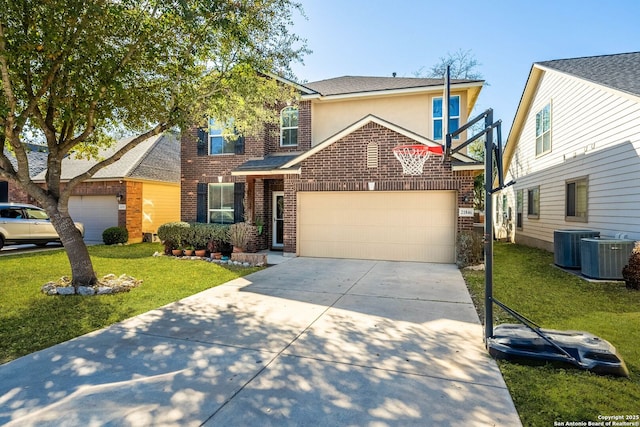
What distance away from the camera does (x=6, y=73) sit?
564cm

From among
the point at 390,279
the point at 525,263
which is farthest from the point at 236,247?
the point at 525,263

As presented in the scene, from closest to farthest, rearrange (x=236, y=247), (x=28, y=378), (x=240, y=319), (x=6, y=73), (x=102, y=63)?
(x=28, y=378) < (x=240, y=319) < (x=6, y=73) < (x=102, y=63) < (x=236, y=247)

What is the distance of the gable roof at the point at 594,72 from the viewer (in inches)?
346

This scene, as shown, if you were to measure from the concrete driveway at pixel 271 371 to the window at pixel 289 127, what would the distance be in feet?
28.2

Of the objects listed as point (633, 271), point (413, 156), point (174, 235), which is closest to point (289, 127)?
point (413, 156)

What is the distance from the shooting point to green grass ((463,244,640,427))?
292 cm

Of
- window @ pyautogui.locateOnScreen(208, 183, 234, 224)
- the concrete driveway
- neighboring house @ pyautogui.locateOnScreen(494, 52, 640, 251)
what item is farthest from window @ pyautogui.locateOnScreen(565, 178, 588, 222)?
window @ pyautogui.locateOnScreen(208, 183, 234, 224)

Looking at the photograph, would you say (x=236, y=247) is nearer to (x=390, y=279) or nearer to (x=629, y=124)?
(x=390, y=279)

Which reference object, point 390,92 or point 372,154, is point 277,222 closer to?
point 372,154

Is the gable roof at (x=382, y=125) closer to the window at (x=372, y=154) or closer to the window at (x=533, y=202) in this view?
the window at (x=372, y=154)

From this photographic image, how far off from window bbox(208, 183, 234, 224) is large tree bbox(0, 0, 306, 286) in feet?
16.2

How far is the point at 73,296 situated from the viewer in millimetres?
6582

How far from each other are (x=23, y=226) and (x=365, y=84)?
14.5 metres

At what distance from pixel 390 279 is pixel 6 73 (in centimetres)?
815
